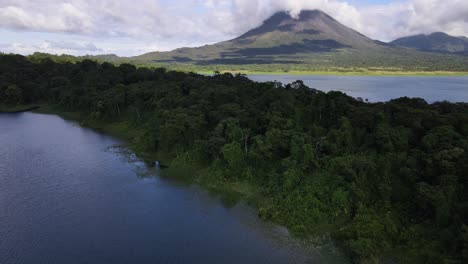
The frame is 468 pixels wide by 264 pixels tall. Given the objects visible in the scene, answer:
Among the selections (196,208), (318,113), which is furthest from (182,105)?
(196,208)

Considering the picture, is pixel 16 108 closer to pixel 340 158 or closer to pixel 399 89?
pixel 340 158

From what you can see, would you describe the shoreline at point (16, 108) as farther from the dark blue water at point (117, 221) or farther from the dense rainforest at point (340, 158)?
the dark blue water at point (117, 221)

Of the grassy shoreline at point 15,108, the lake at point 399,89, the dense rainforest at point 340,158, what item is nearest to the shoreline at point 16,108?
the grassy shoreline at point 15,108

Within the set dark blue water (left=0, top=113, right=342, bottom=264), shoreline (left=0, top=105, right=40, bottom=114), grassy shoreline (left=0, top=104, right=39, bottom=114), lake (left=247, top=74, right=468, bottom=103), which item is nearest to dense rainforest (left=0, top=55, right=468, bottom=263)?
dark blue water (left=0, top=113, right=342, bottom=264)

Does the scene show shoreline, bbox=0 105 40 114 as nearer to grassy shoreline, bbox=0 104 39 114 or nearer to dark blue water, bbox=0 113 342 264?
grassy shoreline, bbox=0 104 39 114

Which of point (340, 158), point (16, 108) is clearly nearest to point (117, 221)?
point (340, 158)

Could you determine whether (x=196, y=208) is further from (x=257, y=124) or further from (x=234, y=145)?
(x=257, y=124)
